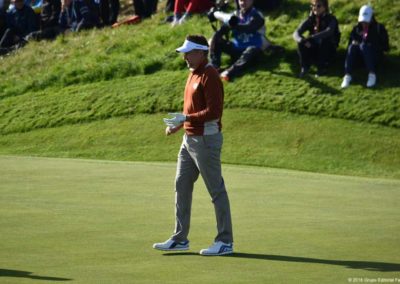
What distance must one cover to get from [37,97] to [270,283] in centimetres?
1798

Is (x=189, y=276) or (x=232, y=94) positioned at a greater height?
(x=189, y=276)

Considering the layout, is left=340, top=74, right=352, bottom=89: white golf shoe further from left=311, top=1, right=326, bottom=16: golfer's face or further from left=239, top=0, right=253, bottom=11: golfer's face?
left=239, top=0, right=253, bottom=11: golfer's face

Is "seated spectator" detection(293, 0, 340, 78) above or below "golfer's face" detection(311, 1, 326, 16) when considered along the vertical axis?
below

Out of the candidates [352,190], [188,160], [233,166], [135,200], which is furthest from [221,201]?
[233,166]

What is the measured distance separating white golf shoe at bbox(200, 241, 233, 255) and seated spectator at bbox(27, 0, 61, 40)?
20238 millimetres

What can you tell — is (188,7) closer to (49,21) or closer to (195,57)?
(49,21)

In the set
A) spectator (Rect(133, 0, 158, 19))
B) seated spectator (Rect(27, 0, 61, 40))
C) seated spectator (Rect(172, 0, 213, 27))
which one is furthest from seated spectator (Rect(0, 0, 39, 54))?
→ seated spectator (Rect(172, 0, 213, 27))

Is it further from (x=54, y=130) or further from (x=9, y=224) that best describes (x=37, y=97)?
(x=9, y=224)

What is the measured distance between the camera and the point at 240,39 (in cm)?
2277

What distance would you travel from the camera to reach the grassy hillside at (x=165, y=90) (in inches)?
800

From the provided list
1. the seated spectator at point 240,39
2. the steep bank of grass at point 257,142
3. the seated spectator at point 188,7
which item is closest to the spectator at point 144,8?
the seated spectator at point 188,7

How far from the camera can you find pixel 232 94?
73.8 feet

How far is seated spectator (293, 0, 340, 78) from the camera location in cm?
2139

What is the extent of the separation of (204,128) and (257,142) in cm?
1062
